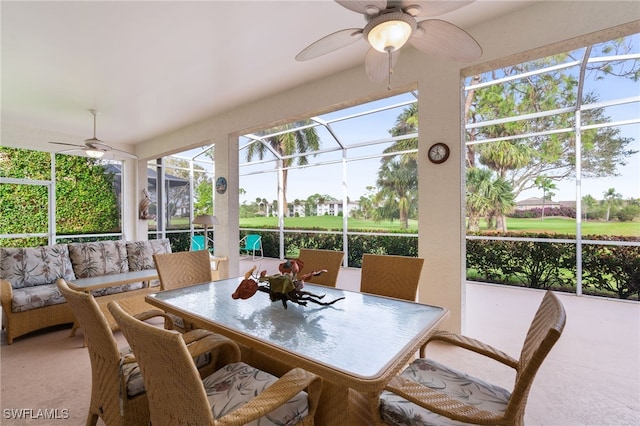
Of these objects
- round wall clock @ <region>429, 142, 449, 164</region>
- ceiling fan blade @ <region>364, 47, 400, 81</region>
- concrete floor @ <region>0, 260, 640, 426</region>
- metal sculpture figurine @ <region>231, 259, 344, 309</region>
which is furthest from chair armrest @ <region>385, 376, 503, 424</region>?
round wall clock @ <region>429, 142, 449, 164</region>

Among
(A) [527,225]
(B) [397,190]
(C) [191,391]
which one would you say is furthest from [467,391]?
(B) [397,190]

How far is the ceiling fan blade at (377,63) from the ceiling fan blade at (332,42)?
233 millimetres

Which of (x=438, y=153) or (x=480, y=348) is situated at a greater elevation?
(x=438, y=153)

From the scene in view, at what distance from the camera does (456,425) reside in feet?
3.67

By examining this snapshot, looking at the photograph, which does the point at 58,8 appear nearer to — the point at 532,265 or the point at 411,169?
the point at 411,169

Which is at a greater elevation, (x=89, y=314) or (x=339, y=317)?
(x=89, y=314)

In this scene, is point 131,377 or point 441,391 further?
point 131,377

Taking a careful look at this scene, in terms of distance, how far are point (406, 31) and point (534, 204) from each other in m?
5.17

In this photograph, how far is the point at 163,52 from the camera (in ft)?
9.50

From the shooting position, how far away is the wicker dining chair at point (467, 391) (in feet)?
3.26

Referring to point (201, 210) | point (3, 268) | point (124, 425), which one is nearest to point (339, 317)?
point (124, 425)

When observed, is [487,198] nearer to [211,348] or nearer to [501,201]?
[501,201]

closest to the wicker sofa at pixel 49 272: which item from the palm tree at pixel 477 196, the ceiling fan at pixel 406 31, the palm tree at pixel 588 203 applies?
the ceiling fan at pixel 406 31

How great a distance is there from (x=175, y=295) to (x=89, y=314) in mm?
704
